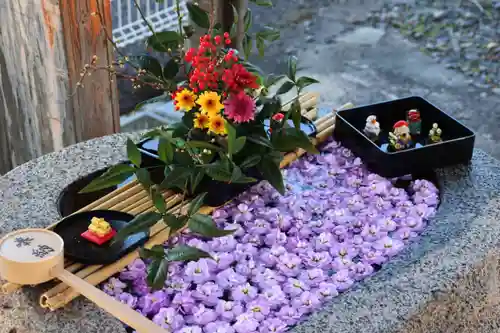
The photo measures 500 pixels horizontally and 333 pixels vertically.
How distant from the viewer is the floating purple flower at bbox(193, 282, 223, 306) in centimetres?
124

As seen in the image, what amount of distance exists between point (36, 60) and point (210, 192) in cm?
78

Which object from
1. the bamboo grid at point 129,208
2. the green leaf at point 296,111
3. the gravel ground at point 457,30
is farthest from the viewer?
the gravel ground at point 457,30

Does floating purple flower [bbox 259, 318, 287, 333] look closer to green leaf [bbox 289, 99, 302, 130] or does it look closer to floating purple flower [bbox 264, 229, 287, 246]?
floating purple flower [bbox 264, 229, 287, 246]

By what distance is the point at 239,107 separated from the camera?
138 centimetres

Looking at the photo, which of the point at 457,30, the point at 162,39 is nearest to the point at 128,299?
the point at 162,39

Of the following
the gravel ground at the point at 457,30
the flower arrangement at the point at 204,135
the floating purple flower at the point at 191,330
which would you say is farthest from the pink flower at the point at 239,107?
the gravel ground at the point at 457,30

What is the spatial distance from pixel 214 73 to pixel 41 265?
1.61 ft

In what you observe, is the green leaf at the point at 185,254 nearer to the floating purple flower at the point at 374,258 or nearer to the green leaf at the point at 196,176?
the green leaf at the point at 196,176

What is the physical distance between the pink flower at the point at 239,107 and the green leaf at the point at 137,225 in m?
0.26

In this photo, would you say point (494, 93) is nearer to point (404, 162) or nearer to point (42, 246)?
point (404, 162)

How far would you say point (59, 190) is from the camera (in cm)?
153

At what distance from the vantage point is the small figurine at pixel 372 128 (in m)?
1.73

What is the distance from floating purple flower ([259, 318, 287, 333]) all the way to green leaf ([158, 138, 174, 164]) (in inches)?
14.6

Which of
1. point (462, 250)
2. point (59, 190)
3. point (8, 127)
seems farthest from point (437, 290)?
point (8, 127)
